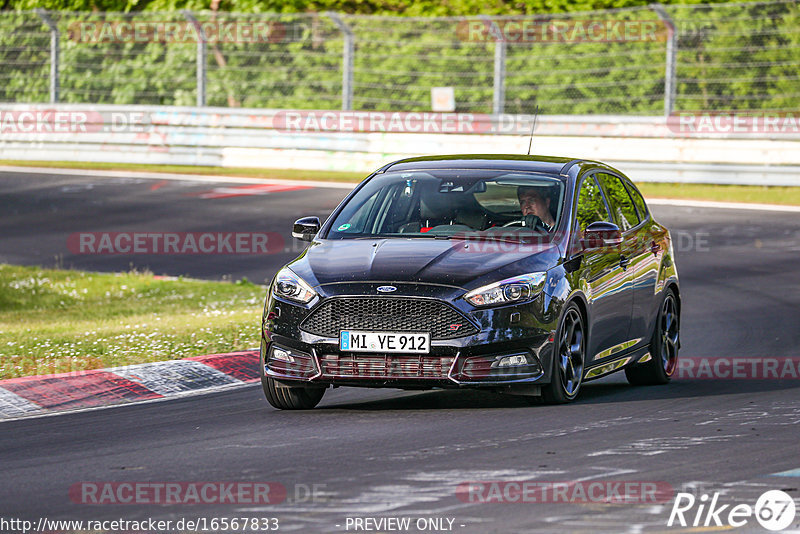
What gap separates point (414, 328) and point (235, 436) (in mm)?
1203

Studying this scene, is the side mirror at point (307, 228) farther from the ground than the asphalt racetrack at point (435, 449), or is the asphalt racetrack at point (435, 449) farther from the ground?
the side mirror at point (307, 228)

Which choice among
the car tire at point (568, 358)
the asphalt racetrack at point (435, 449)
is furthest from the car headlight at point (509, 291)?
the asphalt racetrack at point (435, 449)

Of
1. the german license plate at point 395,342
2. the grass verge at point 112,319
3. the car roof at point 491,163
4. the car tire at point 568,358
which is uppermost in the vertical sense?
the car roof at point 491,163

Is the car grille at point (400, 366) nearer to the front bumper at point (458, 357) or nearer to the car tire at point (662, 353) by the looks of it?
the front bumper at point (458, 357)

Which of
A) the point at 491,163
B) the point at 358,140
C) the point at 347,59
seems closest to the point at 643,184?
the point at 358,140

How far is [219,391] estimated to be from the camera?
10.3m

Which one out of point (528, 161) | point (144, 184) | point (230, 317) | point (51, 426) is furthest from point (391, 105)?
point (51, 426)

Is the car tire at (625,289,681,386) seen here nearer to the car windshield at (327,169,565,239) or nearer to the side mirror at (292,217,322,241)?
the car windshield at (327,169,565,239)

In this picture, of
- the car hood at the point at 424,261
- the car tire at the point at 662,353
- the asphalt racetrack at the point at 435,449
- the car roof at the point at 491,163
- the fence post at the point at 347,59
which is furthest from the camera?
the fence post at the point at 347,59

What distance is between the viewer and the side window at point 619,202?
10.5 m

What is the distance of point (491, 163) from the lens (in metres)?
10.3

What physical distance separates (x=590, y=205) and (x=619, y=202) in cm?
68

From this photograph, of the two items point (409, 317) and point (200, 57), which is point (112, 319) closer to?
point (409, 317)

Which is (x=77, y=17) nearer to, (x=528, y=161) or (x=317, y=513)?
(x=528, y=161)
